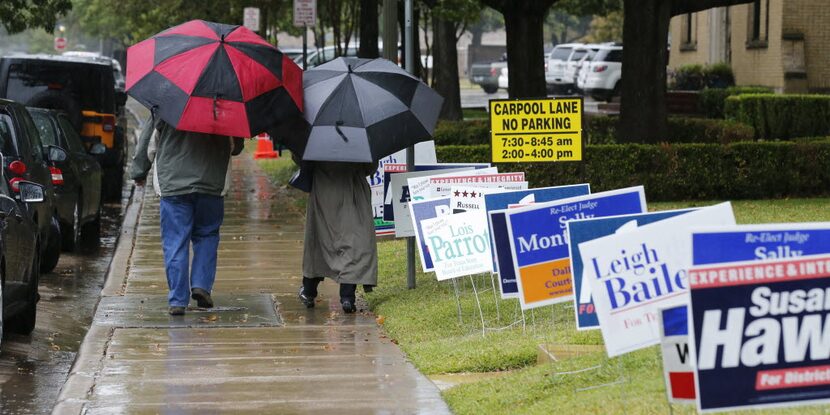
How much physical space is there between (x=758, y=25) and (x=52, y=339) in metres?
28.0

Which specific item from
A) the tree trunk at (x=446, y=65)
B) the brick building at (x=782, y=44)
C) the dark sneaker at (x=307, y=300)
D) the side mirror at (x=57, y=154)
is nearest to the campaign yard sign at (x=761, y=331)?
the dark sneaker at (x=307, y=300)

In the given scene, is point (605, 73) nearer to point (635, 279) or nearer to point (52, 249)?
point (52, 249)

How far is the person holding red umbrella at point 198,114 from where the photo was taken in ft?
32.7

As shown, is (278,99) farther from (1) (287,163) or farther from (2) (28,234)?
(1) (287,163)

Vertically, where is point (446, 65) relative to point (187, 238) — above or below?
above

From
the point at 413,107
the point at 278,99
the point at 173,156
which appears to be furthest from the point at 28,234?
the point at 413,107

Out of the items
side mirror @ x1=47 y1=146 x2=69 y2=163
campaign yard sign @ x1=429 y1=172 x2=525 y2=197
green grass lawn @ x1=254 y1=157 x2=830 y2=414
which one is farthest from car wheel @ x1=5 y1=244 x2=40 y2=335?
side mirror @ x1=47 y1=146 x2=69 y2=163

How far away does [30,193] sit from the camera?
1008cm

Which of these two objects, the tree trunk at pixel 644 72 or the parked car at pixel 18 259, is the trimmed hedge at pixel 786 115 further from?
the parked car at pixel 18 259

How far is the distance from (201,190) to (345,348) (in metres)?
1.90

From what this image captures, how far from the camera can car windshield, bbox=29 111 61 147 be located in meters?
15.4

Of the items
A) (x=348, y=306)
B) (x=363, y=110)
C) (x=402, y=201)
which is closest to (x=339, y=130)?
(x=363, y=110)

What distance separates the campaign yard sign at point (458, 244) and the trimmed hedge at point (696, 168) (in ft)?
26.3

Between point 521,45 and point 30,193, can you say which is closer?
point 30,193
